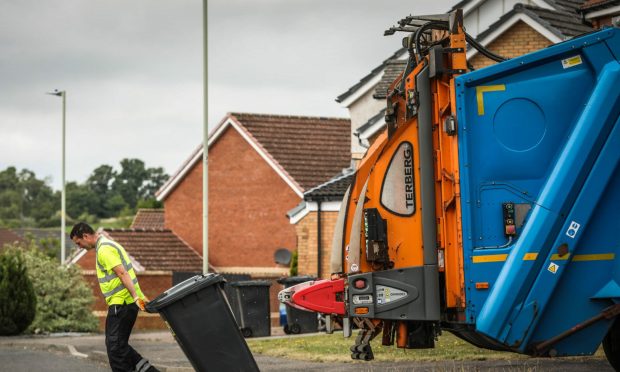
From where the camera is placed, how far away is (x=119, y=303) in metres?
11.9

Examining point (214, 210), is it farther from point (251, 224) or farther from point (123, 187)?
point (123, 187)

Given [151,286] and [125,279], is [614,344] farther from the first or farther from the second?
[151,286]

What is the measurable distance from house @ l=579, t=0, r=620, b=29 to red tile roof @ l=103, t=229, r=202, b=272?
22.8 m

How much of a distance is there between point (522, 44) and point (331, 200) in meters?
7.23

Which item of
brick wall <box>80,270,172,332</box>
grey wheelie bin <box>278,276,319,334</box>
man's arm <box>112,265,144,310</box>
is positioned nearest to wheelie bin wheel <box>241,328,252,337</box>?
grey wheelie bin <box>278,276,319,334</box>

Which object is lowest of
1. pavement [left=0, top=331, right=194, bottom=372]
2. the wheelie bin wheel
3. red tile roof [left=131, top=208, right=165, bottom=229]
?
pavement [left=0, top=331, right=194, bottom=372]

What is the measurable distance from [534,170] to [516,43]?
13.5 meters

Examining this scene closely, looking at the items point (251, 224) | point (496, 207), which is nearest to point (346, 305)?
point (496, 207)

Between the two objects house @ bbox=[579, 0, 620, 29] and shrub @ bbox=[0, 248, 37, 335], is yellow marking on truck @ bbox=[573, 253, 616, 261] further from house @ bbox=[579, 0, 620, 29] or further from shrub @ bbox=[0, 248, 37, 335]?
shrub @ bbox=[0, 248, 37, 335]

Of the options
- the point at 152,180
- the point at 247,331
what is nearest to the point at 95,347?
the point at 247,331

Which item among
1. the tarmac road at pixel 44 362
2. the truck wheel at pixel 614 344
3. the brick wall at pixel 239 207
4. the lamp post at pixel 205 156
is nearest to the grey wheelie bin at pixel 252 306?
the tarmac road at pixel 44 362

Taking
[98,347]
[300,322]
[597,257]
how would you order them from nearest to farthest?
[597,257], [98,347], [300,322]

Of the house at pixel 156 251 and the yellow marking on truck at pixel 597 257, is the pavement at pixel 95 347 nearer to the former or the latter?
the yellow marking on truck at pixel 597 257

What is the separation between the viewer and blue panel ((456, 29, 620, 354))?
370 inches
